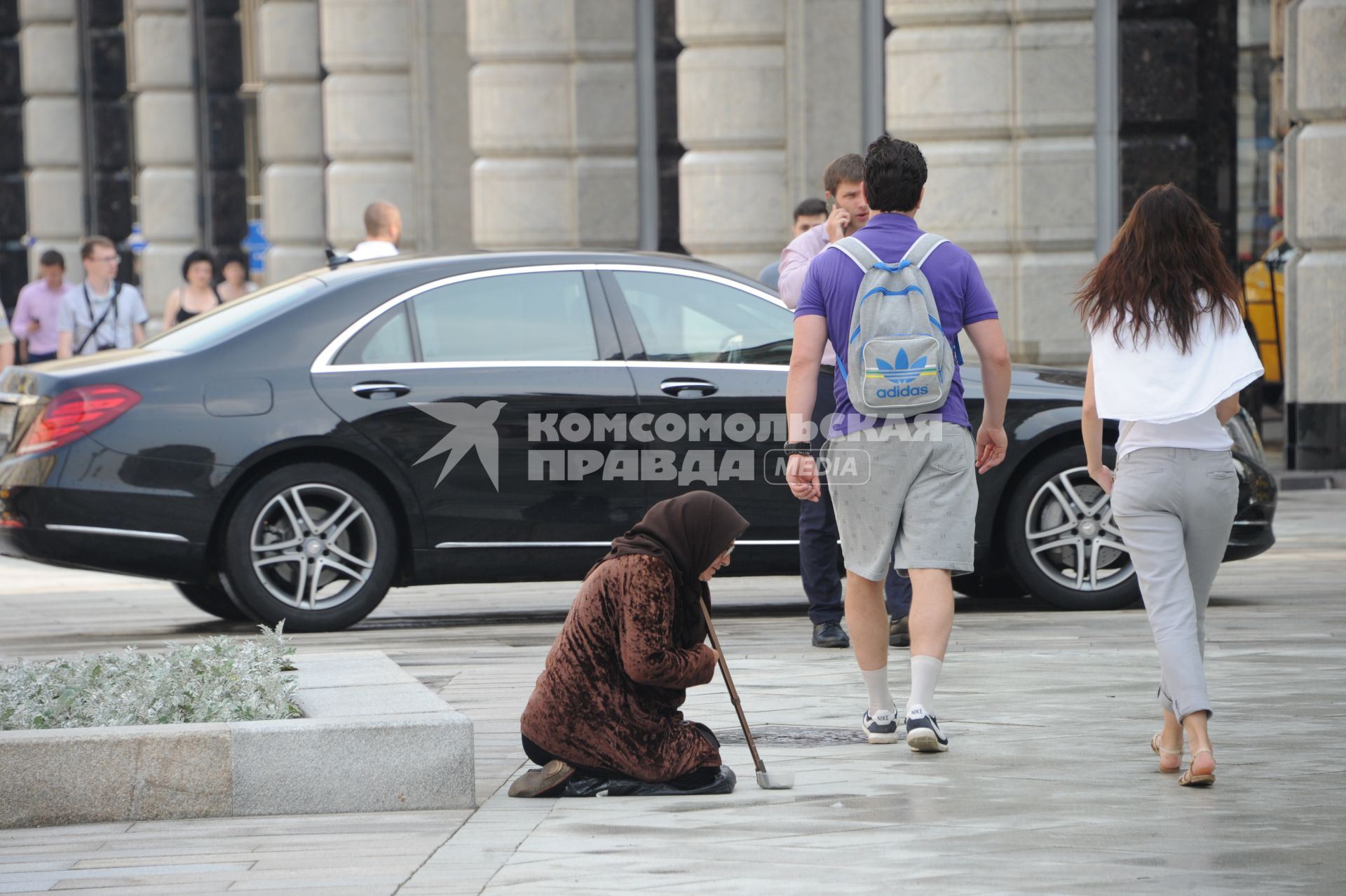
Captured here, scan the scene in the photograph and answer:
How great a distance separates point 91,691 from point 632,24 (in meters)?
15.0

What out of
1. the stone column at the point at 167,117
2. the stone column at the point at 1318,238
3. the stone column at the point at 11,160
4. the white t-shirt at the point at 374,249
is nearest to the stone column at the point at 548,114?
the stone column at the point at 1318,238

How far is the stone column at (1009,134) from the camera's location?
1688 centimetres

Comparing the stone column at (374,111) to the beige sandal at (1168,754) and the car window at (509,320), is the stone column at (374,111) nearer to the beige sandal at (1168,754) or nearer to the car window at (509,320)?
the car window at (509,320)

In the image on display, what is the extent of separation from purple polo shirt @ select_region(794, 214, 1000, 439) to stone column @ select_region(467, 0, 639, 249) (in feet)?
43.2

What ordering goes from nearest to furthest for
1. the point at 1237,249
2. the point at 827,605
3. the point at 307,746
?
the point at 307,746, the point at 827,605, the point at 1237,249

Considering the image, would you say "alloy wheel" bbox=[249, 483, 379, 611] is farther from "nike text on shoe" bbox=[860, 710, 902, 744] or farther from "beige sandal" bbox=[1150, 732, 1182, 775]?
"beige sandal" bbox=[1150, 732, 1182, 775]

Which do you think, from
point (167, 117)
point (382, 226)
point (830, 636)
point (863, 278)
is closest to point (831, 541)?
point (830, 636)

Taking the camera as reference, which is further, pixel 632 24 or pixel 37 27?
pixel 37 27

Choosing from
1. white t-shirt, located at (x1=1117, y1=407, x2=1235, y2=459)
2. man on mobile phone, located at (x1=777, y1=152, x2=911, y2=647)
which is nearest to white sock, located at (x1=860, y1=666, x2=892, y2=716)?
white t-shirt, located at (x1=1117, y1=407, x2=1235, y2=459)

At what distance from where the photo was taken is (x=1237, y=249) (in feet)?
63.5

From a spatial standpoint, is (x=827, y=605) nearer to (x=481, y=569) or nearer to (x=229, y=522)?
(x=481, y=569)

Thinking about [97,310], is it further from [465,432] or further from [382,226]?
[465,432]

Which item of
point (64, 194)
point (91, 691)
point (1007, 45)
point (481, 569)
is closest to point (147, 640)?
point (481, 569)

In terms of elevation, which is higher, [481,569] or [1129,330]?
[1129,330]
